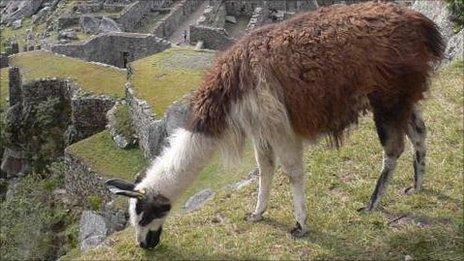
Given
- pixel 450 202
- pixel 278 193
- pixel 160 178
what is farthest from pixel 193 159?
pixel 450 202

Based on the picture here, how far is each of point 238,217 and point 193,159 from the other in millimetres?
1211

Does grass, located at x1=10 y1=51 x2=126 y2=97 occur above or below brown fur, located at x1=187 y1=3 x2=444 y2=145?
below

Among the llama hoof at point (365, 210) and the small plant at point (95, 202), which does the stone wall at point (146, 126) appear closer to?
A: the small plant at point (95, 202)

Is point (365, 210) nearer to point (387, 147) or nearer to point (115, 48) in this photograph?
point (387, 147)

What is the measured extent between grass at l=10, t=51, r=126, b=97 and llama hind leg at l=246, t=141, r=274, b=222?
9636 millimetres

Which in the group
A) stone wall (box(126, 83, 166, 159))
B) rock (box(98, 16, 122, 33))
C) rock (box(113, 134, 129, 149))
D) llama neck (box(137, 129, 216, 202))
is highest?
llama neck (box(137, 129, 216, 202))

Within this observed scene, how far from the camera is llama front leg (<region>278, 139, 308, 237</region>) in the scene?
6195 mm

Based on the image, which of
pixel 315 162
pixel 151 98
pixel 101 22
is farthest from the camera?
pixel 101 22

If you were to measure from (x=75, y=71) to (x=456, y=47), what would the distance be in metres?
10.2

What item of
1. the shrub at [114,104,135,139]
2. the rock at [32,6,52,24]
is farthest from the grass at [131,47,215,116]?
the rock at [32,6,52,24]

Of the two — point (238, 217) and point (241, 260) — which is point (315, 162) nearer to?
point (238, 217)

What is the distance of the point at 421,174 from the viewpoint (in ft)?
23.5

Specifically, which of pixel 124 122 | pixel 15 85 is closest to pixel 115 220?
pixel 124 122

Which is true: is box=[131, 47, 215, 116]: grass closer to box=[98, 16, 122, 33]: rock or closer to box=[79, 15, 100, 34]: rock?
box=[98, 16, 122, 33]: rock
